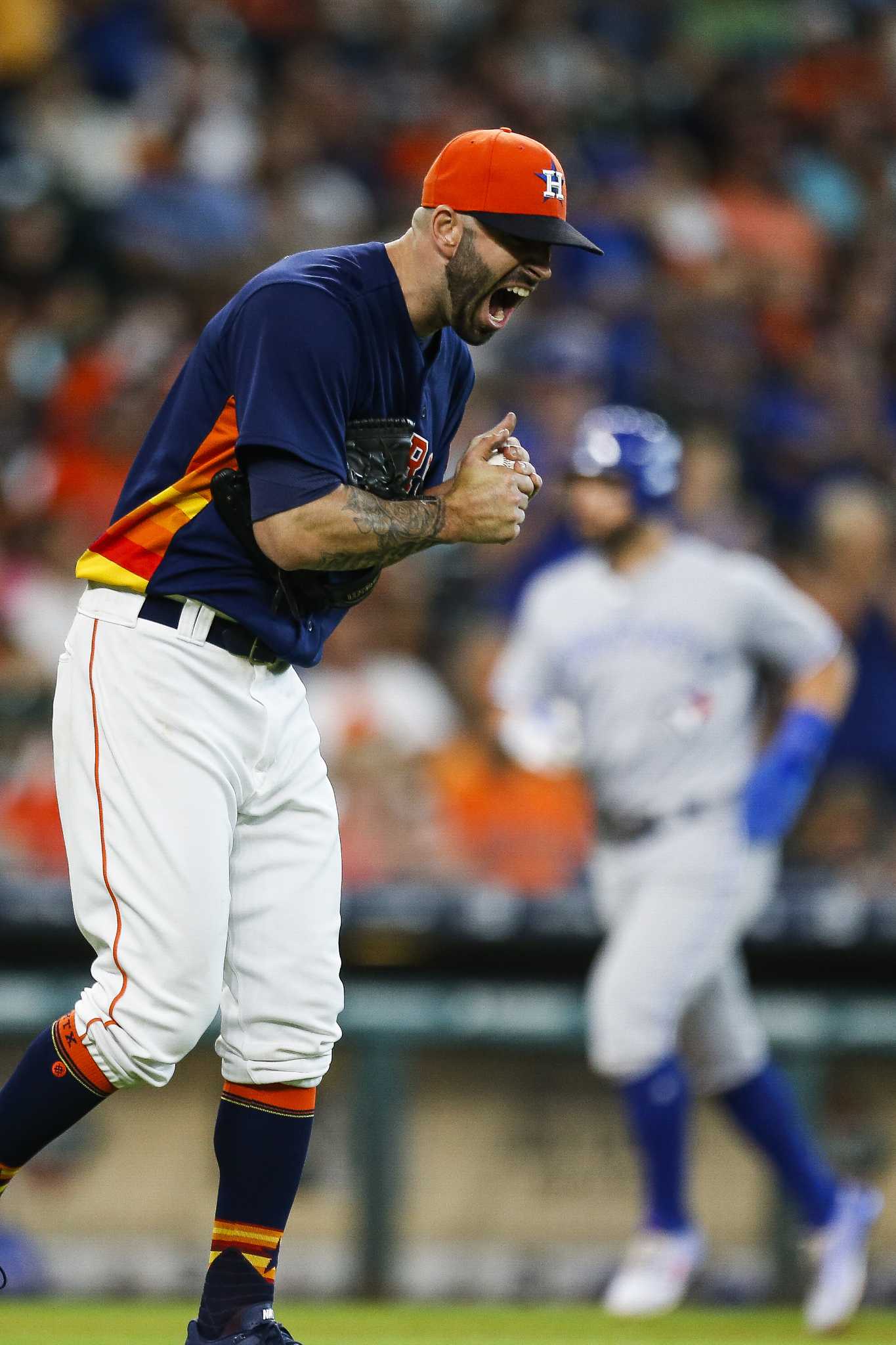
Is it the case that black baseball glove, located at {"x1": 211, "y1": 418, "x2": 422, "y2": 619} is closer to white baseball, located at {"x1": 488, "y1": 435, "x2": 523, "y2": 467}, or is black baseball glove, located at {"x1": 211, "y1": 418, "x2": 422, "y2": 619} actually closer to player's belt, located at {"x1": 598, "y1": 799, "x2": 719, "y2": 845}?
white baseball, located at {"x1": 488, "y1": 435, "x2": 523, "y2": 467}

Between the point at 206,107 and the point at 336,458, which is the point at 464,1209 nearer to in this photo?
the point at 336,458

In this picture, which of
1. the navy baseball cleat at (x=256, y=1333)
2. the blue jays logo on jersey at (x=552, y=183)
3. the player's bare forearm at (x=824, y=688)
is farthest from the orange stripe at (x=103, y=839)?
the player's bare forearm at (x=824, y=688)

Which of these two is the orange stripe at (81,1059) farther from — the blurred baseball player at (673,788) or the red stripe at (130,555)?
the blurred baseball player at (673,788)

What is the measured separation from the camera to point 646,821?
504 centimetres

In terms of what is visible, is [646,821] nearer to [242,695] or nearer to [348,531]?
[242,695]

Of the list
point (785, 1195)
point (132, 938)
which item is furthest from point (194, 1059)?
point (132, 938)

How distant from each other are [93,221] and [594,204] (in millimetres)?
2402

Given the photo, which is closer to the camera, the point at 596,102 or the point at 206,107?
the point at 206,107

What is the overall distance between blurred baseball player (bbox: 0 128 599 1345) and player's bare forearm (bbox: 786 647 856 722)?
227 centimetres

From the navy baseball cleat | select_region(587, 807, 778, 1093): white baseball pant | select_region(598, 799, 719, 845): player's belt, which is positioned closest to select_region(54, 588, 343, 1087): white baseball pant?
the navy baseball cleat

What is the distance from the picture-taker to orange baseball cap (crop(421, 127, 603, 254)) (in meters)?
2.93

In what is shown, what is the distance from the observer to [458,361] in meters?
3.36

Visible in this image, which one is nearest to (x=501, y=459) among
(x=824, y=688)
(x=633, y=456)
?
(x=633, y=456)

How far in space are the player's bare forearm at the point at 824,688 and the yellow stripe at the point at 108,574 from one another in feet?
8.28
